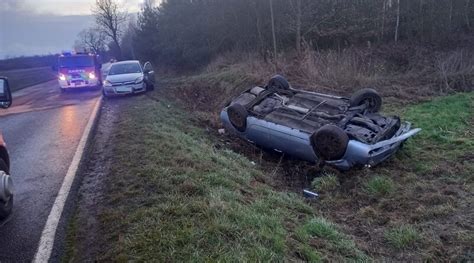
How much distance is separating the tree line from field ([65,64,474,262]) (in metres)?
10.2

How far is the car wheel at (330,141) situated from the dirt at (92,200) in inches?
133

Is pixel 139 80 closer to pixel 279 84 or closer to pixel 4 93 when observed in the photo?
pixel 279 84

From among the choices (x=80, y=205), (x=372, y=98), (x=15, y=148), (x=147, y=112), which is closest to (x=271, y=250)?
(x=80, y=205)

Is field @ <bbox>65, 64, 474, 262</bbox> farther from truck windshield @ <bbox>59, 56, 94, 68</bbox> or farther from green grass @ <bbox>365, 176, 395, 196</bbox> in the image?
truck windshield @ <bbox>59, 56, 94, 68</bbox>

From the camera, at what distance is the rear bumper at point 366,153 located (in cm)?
590

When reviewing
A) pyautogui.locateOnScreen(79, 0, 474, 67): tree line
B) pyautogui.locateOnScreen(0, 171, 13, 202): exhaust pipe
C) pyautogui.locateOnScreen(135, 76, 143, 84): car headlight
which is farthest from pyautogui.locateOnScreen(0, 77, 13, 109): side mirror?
Answer: pyautogui.locateOnScreen(79, 0, 474, 67): tree line

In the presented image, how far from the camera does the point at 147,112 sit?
34.6 ft

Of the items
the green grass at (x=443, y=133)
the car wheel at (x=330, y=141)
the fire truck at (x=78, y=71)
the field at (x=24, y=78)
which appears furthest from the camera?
the field at (x=24, y=78)

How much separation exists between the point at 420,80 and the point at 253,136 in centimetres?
801

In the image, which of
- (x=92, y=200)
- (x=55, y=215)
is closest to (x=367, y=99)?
(x=92, y=200)

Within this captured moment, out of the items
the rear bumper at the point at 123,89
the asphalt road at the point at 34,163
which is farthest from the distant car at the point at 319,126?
the rear bumper at the point at 123,89

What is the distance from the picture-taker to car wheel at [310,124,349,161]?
6020mm

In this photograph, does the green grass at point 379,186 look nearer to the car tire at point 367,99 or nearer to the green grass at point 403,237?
the green grass at point 403,237

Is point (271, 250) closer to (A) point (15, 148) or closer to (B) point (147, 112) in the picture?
(A) point (15, 148)
